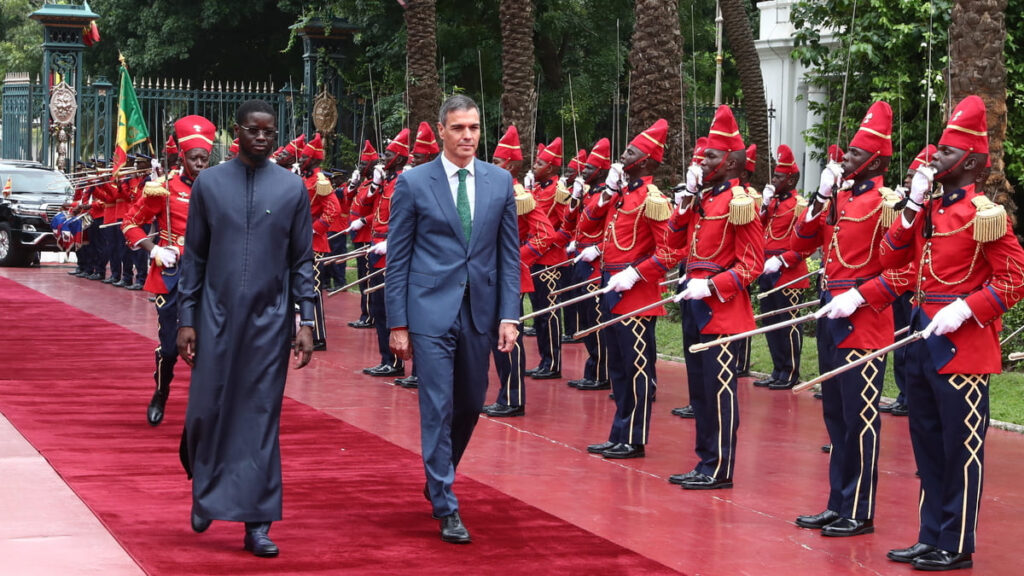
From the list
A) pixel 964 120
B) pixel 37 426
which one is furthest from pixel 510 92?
pixel 964 120

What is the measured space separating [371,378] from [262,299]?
664cm

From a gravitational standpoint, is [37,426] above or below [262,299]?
below

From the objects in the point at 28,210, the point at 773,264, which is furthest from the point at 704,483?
the point at 28,210

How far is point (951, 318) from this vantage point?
682cm

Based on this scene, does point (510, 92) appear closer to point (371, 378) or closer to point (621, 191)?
point (371, 378)

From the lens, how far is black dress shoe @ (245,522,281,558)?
6.67 m

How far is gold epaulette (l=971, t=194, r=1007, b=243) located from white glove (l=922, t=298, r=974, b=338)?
0.32 m

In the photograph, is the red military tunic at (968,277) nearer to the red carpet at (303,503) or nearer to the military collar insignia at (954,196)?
the military collar insignia at (954,196)

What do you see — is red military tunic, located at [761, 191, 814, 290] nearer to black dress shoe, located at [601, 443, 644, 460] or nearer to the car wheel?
black dress shoe, located at [601, 443, 644, 460]

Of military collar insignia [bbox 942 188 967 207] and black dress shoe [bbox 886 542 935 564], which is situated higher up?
military collar insignia [bbox 942 188 967 207]

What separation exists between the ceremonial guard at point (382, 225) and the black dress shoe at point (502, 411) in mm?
1661

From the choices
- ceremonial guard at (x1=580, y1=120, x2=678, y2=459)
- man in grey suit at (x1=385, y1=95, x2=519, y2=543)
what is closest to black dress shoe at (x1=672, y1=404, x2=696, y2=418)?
ceremonial guard at (x1=580, y1=120, x2=678, y2=459)

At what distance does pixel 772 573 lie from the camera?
22.3 ft

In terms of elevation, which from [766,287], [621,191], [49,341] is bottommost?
[49,341]
